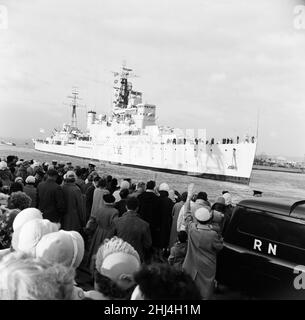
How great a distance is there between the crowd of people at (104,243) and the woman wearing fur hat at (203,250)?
0.01 metres

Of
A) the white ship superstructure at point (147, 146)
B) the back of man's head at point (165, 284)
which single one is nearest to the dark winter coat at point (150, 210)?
the back of man's head at point (165, 284)

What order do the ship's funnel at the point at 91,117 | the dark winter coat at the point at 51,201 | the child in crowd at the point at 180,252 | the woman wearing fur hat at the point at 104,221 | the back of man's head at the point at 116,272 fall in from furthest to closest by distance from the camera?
1. the ship's funnel at the point at 91,117
2. the dark winter coat at the point at 51,201
3. the woman wearing fur hat at the point at 104,221
4. the child in crowd at the point at 180,252
5. the back of man's head at the point at 116,272

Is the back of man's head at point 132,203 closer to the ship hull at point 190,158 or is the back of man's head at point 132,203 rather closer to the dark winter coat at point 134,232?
the dark winter coat at point 134,232

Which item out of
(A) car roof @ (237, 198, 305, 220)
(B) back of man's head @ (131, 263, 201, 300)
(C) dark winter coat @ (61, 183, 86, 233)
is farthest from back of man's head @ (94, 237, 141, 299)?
(C) dark winter coat @ (61, 183, 86, 233)

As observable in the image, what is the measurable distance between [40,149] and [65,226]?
79.7 meters

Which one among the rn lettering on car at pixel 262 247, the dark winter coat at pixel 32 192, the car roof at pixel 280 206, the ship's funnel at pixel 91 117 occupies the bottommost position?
the rn lettering on car at pixel 262 247

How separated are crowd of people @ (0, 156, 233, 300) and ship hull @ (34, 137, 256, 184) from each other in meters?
32.3

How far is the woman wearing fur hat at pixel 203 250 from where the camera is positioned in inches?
153

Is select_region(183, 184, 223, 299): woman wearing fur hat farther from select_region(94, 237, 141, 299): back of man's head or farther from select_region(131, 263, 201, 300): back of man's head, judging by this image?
select_region(131, 263, 201, 300): back of man's head

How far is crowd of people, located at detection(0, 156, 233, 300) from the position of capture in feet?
5.21
